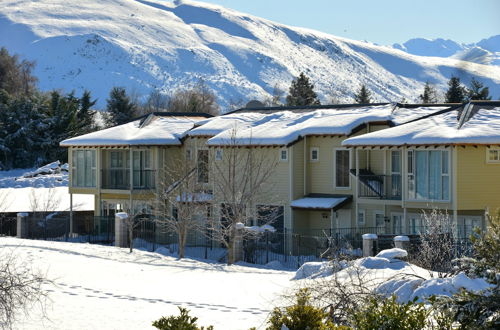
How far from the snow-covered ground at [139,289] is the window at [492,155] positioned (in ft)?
28.3

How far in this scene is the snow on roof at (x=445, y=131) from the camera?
28.9 m

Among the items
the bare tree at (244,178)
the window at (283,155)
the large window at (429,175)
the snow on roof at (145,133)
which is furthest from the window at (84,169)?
the large window at (429,175)

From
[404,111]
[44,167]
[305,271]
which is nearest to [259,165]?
[404,111]

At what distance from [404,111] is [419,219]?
5.66m

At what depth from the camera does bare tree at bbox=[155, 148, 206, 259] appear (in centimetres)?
3228

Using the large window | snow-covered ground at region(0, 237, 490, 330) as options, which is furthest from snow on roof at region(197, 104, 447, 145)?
snow-covered ground at region(0, 237, 490, 330)

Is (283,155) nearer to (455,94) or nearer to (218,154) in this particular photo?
(218,154)

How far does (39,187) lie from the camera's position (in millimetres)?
56719

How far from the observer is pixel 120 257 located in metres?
30.0

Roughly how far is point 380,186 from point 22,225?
49.9ft

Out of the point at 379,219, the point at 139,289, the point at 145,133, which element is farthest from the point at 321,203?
the point at 139,289

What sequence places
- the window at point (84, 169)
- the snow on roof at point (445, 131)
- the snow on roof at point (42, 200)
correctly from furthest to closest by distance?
the snow on roof at point (42, 200), the window at point (84, 169), the snow on roof at point (445, 131)

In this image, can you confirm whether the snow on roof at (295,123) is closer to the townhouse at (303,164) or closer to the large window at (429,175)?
the townhouse at (303,164)

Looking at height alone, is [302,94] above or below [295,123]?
above
